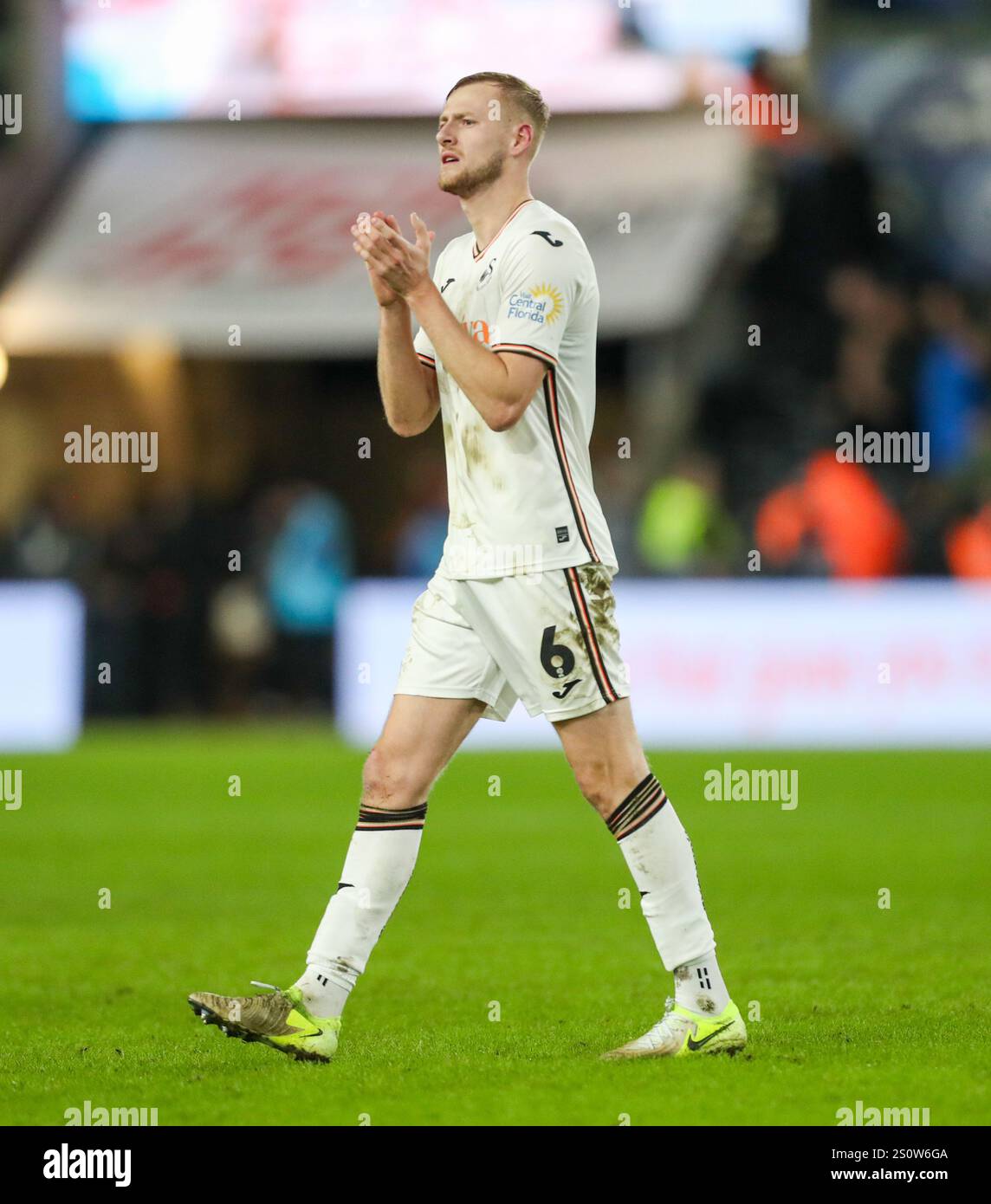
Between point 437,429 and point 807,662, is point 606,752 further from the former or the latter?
point 437,429

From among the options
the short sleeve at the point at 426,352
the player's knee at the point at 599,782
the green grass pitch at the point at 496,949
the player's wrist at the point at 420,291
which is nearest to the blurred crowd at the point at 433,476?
the green grass pitch at the point at 496,949

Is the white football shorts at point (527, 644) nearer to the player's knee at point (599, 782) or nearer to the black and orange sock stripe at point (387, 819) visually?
the player's knee at point (599, 782)

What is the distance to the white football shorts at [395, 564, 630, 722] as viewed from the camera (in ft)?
18.8

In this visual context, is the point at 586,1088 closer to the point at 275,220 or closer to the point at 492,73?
the point at 492,73

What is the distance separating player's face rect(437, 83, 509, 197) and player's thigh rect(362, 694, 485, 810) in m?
1.48

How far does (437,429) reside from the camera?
26.0 meters

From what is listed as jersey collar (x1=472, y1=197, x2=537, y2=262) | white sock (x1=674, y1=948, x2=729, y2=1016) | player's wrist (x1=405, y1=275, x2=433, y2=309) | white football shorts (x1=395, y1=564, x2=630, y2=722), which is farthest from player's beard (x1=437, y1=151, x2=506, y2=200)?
white sock (x1=674, y1=948, x2=729, y2=1016)

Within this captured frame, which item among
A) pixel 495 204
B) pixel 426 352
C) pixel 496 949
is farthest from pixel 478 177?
pixel 496 949

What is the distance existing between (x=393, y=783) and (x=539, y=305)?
4.65 feet

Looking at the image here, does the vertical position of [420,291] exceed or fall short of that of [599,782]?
it exceeds it

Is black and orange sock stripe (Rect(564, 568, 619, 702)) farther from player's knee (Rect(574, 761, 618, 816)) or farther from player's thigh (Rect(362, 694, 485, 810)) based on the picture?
player's thigh (Rect(362, 694, 485, 810))

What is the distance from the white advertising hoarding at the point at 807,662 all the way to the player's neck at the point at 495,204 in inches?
463

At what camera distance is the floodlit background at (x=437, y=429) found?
1792cm

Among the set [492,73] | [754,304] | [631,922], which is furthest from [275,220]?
[492,73]
